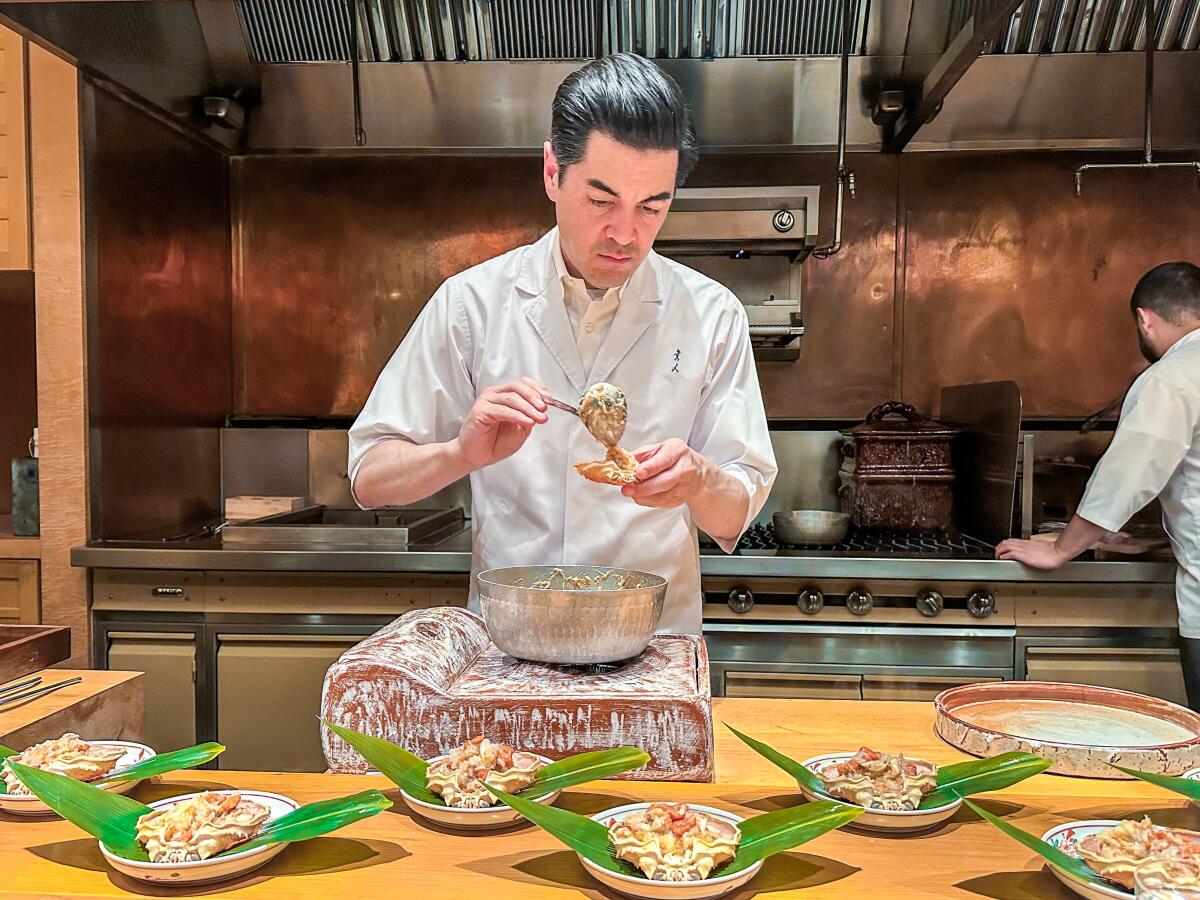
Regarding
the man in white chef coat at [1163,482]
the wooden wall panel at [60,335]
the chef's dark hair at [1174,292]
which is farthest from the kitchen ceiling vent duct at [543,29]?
the man in white chef coat at [1163,482]

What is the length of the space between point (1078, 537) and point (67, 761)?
8.55 feet

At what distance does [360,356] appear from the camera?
12.7ft

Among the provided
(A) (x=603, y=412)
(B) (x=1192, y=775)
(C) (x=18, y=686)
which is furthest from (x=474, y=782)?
(C) (x=18, y=686)

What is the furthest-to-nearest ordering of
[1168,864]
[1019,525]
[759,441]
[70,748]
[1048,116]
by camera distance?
1. [1048,116]
2. [1019,525]
3. [759,441]
4. [70,748]
5. [1168,864]

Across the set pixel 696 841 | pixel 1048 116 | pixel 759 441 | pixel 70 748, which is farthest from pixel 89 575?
pixel 1048 116

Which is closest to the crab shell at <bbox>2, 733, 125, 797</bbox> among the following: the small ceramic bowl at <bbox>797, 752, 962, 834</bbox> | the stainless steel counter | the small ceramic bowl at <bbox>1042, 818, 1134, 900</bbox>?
the small ceramic bowl at <bbox>797, 752, 962, 834</bbox>

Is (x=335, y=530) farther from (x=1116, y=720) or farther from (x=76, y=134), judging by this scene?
(x=1116, y=720)

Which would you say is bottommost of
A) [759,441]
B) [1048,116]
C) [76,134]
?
[759,441]

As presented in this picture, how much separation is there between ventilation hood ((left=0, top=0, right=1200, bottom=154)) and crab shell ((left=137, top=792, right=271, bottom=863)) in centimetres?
278

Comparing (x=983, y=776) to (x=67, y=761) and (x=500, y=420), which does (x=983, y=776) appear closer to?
(x=500, y=420)

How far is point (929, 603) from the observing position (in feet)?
9.25

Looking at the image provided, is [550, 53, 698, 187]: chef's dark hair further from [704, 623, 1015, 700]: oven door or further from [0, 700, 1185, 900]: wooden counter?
[704, 623, 1015, 700]: oven door

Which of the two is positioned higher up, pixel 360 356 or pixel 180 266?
pixel 180 266

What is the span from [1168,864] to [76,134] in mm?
3322
